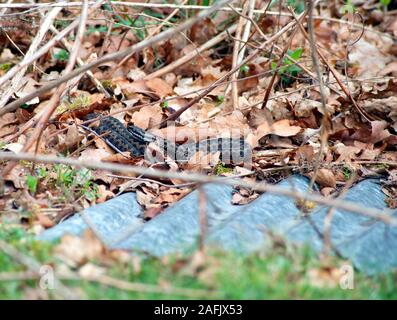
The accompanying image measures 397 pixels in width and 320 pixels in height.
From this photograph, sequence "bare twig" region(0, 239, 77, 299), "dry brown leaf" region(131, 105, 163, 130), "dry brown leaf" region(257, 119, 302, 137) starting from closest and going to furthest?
"bare twig" region(0, 239, 77, 299) → "dry brown leaf" region(257, 119, 302, 137) → "dry brown leaf" region(131, 105, 163, 130)

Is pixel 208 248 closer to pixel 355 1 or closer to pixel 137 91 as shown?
pixel 137 91

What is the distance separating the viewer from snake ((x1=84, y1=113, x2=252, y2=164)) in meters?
4.43

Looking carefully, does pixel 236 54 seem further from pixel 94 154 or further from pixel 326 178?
pixel 326 178

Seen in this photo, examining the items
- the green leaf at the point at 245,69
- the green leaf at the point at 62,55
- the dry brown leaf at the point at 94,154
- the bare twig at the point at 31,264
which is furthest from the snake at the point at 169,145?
the bare twig at the point at 31,264

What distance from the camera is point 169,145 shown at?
14.9 feet

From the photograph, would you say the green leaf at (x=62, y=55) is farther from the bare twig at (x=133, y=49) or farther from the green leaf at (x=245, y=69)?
the bare twig at (x=133, y=49)

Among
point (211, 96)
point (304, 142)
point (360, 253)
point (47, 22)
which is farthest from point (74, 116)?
point (360, 253)

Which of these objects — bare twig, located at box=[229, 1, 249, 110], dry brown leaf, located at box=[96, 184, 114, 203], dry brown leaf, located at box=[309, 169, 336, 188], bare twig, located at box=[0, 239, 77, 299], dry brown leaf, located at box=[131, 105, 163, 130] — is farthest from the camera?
bare twig, located at box=[229, 1, 249, 110]

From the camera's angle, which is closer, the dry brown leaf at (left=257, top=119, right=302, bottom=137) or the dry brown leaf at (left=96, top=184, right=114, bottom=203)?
the dry brown leaf at (left=96, top=184, right=114, bottom=203)

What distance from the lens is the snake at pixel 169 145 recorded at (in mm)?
4434

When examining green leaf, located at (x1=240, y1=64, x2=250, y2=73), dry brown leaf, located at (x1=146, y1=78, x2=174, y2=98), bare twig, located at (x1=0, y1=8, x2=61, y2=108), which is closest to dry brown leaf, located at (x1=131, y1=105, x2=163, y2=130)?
dry brown leaf, located at (x1=146, y1=78, x2=174, y2=98)

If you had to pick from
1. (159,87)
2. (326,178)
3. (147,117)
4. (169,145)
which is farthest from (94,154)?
(326,178)

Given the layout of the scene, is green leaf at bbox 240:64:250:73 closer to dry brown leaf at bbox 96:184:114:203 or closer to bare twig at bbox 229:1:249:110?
bare twig at bbox 229:1:249:110

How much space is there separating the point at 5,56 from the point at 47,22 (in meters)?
1.68
